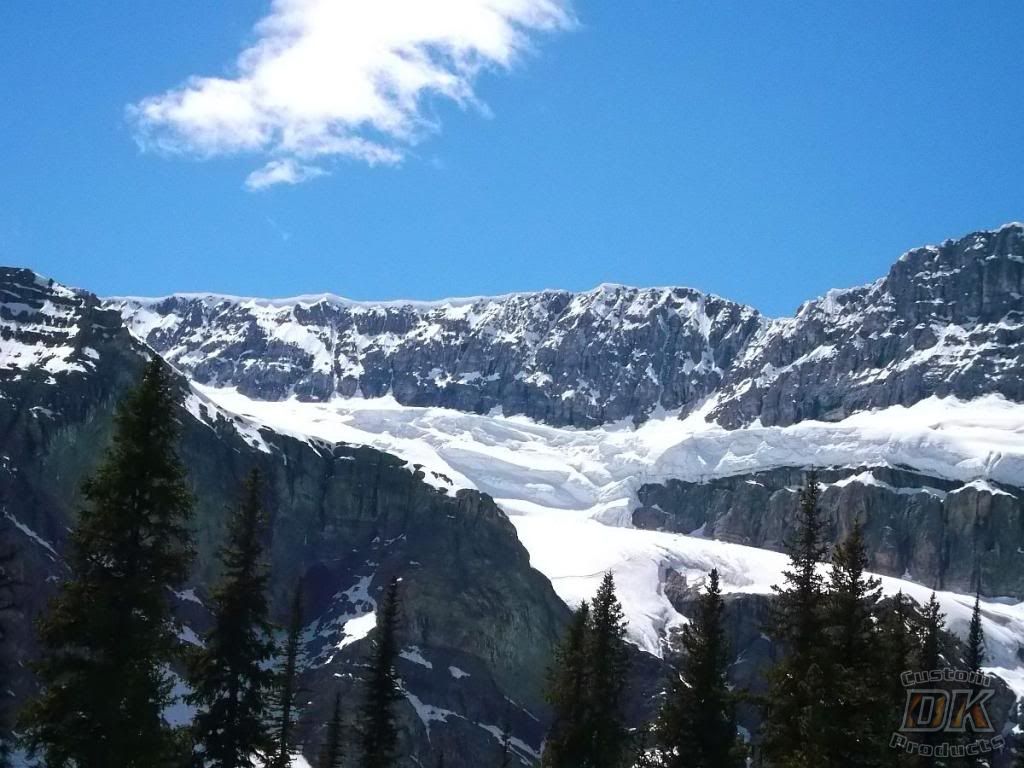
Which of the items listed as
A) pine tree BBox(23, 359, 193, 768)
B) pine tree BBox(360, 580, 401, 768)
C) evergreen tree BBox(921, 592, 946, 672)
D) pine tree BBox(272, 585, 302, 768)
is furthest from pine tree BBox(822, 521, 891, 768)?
pine tree BBox(272, 585, 302, 768)

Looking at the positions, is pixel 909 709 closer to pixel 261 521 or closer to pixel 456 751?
pixel 261 521

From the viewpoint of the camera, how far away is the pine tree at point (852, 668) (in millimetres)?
29766

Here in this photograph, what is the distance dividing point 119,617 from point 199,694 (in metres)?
6.73

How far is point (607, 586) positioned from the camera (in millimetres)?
45688

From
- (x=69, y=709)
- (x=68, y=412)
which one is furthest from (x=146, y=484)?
(x=68, y=412)

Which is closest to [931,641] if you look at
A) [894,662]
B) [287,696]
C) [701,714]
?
[894,662]

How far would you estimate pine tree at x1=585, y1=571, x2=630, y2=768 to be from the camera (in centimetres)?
4047

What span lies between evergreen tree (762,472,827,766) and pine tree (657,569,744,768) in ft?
4.57

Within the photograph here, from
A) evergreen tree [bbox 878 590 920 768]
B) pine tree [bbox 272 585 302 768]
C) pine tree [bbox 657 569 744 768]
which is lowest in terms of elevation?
pine tree [bbox 272 585 302 768]

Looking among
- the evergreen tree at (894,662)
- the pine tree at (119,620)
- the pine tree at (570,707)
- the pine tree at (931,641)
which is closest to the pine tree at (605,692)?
the pine tree at (570,707)

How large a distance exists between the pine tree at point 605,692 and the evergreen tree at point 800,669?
6325 mm

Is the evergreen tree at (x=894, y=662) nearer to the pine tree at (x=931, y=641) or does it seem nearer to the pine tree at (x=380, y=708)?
the pine tree at (x=931, y=641)

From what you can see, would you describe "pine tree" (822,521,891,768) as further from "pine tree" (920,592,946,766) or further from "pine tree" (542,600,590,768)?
"pine tree" (542,600,590,768)

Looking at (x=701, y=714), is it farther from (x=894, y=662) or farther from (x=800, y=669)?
(x=894, y=662)
